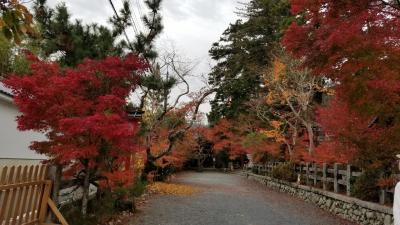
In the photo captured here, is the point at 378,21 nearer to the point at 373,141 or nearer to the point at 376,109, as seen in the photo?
the point at 376,109

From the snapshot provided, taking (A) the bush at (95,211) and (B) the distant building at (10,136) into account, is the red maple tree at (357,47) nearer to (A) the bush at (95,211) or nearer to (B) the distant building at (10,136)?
(A) the bush at (95,211)

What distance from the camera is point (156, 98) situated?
2612 centimetres

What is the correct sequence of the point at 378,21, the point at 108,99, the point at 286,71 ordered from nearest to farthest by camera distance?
the point at 108,99, the point at 378,21, the point at 286,71

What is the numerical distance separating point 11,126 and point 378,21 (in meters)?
9.61

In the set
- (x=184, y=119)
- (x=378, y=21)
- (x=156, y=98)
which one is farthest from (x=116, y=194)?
(x=184, y=119)

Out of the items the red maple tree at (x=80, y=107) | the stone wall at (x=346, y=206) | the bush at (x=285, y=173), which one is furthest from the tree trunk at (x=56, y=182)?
the bush at (x=285, y=173)

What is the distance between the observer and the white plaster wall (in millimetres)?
11281

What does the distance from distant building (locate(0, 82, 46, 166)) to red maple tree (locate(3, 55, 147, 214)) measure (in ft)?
9.30

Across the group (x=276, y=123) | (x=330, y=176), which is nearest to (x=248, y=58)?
(x=276, y=123)

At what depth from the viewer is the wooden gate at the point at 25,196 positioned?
252 inches

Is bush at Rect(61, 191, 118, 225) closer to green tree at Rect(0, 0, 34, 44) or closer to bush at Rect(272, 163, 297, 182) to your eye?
green tree at Rect(0, 0, 34, 44)

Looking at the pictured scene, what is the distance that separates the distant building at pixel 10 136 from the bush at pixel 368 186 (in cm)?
999

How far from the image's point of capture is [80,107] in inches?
328

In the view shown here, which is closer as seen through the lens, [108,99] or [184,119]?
[108,99]
